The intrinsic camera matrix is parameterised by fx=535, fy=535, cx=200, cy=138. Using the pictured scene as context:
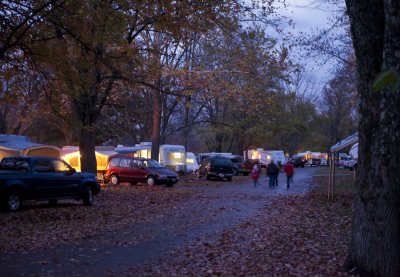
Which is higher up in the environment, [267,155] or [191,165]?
[267,155]

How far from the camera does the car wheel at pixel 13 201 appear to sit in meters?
15.1

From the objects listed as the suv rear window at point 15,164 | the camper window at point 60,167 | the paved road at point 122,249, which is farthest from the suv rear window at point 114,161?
the paved road at point 122,249

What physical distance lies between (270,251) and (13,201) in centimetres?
888

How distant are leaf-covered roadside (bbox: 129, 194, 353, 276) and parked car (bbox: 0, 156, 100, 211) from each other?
657 cm

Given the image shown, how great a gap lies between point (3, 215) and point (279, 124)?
43515mm

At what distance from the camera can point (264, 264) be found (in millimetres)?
8289

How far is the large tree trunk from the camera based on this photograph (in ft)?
21.2

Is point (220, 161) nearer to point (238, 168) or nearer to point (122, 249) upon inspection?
point (238, 168)

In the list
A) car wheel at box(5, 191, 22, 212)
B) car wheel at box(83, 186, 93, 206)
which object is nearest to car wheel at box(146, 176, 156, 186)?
car wheel at box(83, 186, 93, 206)

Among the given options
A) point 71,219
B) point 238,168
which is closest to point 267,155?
point 238,168

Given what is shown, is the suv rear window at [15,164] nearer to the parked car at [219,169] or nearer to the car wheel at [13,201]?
the car wheel at [13,201]

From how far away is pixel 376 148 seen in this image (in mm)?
6762

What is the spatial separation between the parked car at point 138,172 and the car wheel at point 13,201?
14360 mm

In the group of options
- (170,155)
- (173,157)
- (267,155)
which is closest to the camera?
(170,155)
